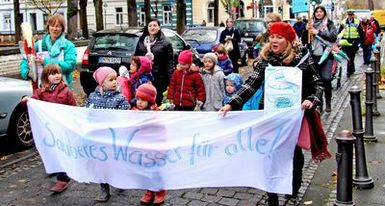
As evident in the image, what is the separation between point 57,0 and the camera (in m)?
61.1

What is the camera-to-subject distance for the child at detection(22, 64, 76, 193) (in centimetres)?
646

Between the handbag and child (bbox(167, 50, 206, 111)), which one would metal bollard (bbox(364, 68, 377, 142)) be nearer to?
child (bbox(167, 50, 206, 111))

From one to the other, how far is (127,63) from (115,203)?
7.97 m

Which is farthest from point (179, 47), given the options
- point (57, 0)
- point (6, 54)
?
point (57, 0)

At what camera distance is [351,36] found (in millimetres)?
18781

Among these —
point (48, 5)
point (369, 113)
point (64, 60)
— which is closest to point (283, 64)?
point (64, 60)

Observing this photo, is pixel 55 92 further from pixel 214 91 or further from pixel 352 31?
pixel 352 31

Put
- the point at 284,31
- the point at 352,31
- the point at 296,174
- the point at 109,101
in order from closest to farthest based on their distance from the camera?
the point at 284,31 → the point at 296,174 → the point at 109,101 → the point at 352,31

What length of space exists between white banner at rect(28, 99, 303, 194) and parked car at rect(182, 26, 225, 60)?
14242mm

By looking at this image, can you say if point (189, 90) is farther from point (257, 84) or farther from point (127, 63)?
point (127, 63)

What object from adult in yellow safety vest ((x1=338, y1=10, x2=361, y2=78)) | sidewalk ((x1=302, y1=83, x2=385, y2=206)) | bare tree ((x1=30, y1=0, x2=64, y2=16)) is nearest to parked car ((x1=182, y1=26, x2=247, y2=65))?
adult in yellow safety vest ((x1=338, y1=10, x2=361, y2=78))

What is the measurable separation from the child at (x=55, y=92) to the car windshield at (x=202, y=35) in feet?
47.6

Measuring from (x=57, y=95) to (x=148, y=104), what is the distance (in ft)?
3.78

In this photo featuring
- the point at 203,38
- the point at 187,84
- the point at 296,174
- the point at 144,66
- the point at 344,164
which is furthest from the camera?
the point at 203,38
